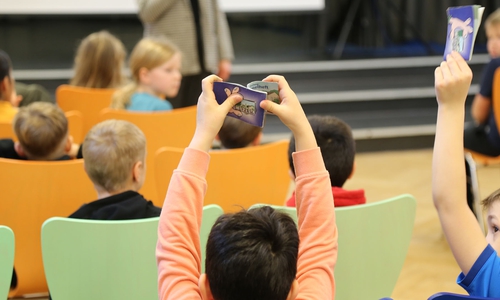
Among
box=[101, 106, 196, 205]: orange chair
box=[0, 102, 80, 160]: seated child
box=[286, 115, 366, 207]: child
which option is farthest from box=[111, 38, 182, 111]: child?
box=[286, 115, 366, 207]: child

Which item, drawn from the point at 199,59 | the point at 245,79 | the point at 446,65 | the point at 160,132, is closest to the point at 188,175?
the point at 446,65

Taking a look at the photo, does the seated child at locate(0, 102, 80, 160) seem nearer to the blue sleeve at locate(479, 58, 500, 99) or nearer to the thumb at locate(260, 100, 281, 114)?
the thumb at locate(260, 100, 281, 114)

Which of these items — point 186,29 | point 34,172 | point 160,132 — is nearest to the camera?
point 34,172

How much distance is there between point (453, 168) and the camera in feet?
3.80

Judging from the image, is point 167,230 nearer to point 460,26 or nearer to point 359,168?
point 460,26

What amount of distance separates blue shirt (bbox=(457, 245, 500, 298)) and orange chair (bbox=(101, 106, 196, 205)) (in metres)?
1.71

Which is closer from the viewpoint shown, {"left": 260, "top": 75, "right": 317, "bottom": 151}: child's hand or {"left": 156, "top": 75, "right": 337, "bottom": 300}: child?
{"left": 156, "top": 75, "right": 337, "bottom": 300}: child

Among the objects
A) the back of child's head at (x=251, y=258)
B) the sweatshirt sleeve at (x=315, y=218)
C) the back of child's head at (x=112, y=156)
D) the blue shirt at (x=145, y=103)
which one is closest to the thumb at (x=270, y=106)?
the sweatshirt sleeve at (x=315, y=218)

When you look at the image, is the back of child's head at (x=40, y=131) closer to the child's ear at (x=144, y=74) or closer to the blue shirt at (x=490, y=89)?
the child's ear at (x=144, y=74)

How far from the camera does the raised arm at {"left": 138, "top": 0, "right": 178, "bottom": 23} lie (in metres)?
3.82

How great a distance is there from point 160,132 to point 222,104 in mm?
1630

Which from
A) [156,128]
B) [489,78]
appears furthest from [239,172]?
[489,78]

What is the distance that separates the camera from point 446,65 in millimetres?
1145

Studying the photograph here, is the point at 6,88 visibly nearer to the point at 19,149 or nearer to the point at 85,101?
the point at 85,101
